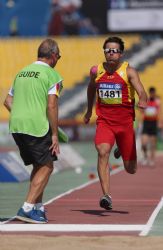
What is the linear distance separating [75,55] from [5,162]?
1034 inches

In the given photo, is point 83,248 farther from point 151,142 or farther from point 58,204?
point 151,142

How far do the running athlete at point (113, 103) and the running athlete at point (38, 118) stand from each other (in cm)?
128

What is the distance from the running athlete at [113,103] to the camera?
39.6 feet

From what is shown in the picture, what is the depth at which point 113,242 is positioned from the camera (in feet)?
30.2

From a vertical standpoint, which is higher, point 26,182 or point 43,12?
point 43,12

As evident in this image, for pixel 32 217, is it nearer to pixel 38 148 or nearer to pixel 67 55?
pixel 38 148

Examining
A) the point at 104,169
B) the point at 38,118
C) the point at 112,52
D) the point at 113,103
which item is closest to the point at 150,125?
the point at 113,103

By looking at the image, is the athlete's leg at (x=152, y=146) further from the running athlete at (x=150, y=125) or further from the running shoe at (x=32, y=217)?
the running shoe at (x=32, y=217)

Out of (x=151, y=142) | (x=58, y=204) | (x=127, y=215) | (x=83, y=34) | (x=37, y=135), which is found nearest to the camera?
(x=37, y=135)

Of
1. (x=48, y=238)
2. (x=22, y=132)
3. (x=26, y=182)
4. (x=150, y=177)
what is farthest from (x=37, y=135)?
(x=150, y=177)

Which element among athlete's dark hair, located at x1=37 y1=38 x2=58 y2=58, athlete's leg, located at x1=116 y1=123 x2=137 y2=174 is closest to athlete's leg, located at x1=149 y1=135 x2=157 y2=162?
athlete's leg, located at x1=116 y1=123 x2=137 y2=174

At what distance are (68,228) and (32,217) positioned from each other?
2.05ft

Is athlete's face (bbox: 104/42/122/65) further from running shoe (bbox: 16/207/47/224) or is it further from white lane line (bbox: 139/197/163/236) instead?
running shoe (bbox: 16/207/47/224)

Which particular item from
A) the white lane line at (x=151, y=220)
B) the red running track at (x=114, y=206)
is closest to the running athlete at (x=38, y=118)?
the red running track at (x=114, y=206)
